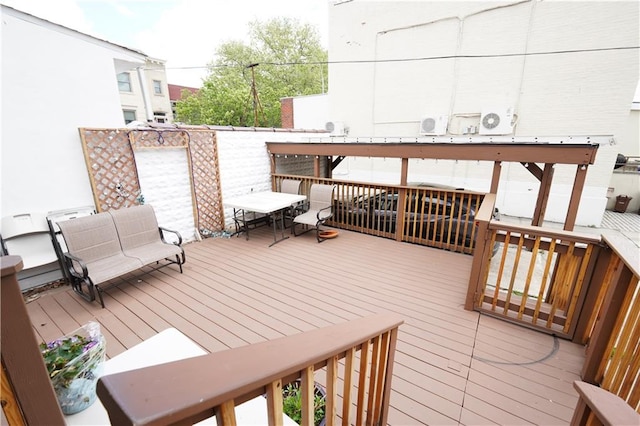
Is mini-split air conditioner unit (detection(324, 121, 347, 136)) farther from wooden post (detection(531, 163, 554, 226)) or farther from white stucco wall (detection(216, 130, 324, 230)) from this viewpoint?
wooden post (detection(531, 163, 554, 226))

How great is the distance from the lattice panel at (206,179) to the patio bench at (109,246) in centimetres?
123

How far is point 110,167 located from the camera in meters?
3.94

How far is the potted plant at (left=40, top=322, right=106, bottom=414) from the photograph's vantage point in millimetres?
1279

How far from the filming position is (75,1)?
14.5 ft

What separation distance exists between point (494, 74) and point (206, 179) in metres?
8.30

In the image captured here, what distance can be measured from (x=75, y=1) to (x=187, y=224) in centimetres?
397

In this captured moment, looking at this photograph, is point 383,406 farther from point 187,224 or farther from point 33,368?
point 187,224

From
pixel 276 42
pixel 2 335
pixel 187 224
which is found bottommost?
pixel 187 224

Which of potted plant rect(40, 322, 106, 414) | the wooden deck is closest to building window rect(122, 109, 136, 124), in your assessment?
the wooden deck

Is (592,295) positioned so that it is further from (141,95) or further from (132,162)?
(141,95)

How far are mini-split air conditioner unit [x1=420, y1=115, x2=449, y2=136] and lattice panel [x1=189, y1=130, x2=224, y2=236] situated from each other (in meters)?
6.58

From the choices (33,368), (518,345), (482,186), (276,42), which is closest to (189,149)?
(33,368)

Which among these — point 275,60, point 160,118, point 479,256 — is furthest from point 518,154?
point 275,60

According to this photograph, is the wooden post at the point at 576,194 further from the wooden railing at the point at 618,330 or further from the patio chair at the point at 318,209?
the patio chair at the point at 318,209
